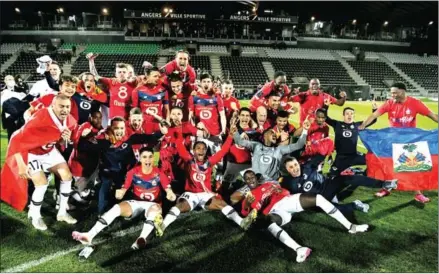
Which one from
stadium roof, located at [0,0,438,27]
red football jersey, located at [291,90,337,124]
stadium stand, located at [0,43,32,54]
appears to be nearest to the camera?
red football jersey, located at [291,90,337,124]

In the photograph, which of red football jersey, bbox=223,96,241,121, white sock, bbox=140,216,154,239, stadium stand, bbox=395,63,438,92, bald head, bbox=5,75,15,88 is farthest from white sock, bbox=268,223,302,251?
stadium stand, bbox=395,63,438,92

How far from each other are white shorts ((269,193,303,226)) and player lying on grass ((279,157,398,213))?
403mm

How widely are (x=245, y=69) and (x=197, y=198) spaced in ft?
83.8

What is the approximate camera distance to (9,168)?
4.42 metres

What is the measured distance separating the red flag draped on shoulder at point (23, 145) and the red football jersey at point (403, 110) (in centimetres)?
562

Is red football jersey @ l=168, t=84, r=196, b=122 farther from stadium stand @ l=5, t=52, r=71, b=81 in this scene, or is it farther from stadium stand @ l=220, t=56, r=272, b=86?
stadium stand @ l=5, t=52, r=71, b=81

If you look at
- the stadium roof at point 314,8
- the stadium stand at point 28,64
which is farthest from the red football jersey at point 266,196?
the stadium roof at point 314,8

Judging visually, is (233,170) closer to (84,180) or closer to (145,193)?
(145,193)

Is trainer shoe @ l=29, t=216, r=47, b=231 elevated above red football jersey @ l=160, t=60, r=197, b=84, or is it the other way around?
red football jersey @ l=160, t=60, r=197, b=84

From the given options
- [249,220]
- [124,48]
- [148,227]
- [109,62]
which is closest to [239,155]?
[249,220]

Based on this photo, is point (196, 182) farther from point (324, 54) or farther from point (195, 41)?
point (324, 54)

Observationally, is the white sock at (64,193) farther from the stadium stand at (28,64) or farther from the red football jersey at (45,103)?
the stadium stand at (28,64)

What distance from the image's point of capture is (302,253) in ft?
12.6

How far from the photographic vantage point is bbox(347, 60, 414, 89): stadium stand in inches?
1164
